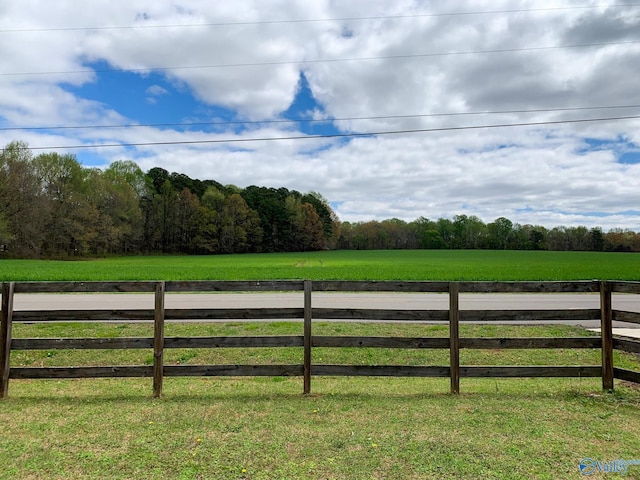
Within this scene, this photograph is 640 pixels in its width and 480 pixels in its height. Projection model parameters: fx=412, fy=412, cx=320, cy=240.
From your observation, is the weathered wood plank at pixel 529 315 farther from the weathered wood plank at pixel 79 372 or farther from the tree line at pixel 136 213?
the tree line at pixel 136 213

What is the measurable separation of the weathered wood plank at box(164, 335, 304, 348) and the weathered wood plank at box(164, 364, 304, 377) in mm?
279

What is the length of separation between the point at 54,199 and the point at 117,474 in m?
67.6

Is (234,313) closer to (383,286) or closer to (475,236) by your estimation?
(383,286)

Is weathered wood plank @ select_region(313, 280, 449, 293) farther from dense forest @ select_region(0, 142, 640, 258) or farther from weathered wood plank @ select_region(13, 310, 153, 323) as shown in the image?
A: dense forest @ select_region(0, 142, 640, 258)

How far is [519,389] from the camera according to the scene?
18.6 feet

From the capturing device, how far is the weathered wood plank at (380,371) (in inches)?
209

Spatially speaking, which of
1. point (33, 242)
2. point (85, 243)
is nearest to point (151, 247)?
point (85, 243)

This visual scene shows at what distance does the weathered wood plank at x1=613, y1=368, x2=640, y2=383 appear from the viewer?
5.20 meters

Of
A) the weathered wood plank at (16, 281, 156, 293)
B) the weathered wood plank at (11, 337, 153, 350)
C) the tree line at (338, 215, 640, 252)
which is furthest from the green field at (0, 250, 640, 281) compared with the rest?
the tree line at (338, 215, 640, 252)

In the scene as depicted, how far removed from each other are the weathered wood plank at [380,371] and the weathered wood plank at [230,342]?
1.66ft

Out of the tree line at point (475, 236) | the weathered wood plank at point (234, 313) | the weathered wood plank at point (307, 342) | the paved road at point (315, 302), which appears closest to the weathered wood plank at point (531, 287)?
the weathered wood plank at point (307, 342)

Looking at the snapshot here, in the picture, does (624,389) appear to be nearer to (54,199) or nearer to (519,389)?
(519,389)

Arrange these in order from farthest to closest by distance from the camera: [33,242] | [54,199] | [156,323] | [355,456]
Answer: [54,199], [33,242], [156,323], [355,456]

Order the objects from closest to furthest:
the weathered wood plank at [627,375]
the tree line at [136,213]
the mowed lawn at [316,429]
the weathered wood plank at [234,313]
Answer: the mowed lawn at [316,429] < the weathered wood plank at [627,375] < the weathered wood plank at [234,313] < the tree line at [136,213]
